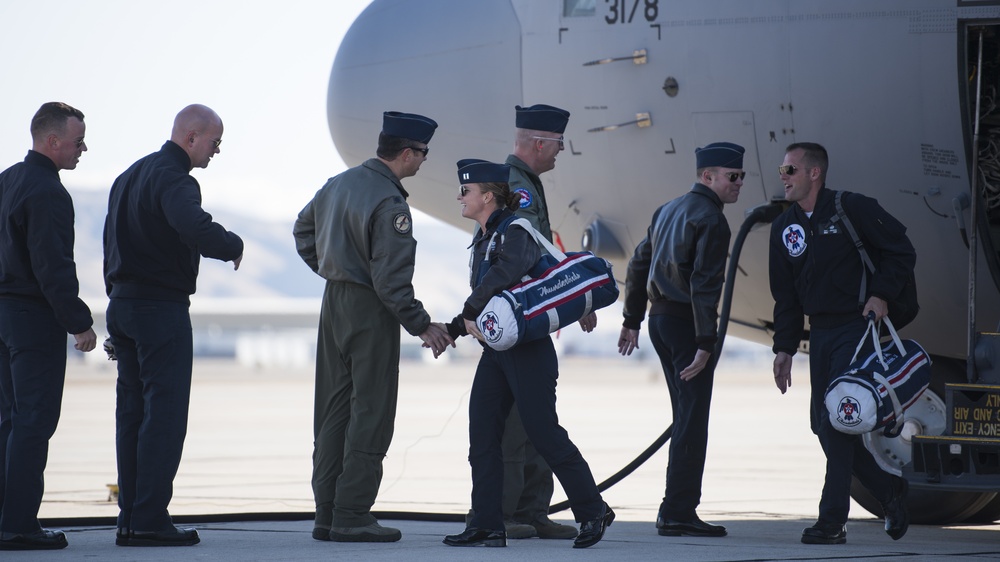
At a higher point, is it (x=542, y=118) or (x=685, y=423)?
(x=542, y=118)

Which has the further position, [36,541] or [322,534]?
[322,534]

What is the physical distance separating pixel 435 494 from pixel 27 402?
5.42 m

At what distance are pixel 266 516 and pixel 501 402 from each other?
7.05 ft

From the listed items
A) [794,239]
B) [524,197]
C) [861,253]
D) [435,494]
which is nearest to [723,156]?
[794,239]

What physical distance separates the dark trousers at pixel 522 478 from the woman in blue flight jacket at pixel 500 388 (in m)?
0.31

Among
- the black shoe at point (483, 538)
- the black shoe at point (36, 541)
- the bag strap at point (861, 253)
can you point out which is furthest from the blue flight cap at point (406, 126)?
the black shoe at point (36, 541)

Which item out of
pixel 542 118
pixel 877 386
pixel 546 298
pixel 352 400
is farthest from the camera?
pixel 542 118

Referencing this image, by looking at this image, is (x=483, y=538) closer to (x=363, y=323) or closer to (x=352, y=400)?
(x=352, y=400)

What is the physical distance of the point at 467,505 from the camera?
9.74m

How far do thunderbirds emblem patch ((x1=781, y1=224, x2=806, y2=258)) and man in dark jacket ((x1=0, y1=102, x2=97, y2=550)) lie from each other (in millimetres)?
3217

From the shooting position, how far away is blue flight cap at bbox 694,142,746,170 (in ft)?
21.9

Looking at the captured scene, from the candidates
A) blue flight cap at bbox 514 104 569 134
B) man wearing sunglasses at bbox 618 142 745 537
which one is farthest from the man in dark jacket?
man wearing sunglasses at bbox 618 142 745 537

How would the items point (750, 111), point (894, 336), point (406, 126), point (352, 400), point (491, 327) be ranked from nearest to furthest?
1. point (491, 327)
2. point (894, 336)
3. point (352, 400)
4. point (406, 126)
5. point (750, 111)

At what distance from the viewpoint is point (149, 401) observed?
5.96 metres
